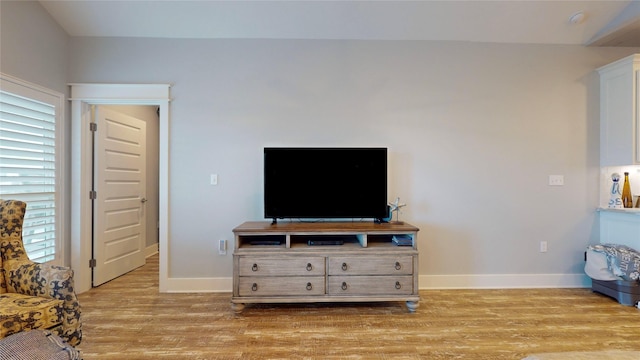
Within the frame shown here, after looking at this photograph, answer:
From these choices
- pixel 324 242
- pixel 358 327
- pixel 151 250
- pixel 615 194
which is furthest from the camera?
pixel 151 250

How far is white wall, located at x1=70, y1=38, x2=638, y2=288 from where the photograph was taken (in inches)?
124

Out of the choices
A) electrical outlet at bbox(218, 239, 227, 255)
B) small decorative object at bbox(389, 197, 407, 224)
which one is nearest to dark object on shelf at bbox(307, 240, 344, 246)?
small decorative object at bbox(389, 197, 407, 224)

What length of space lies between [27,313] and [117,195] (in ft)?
7.14

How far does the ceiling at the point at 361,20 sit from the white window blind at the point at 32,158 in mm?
851

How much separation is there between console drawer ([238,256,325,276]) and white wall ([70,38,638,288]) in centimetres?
65

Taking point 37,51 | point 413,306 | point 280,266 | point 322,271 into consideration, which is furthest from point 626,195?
point 37,51

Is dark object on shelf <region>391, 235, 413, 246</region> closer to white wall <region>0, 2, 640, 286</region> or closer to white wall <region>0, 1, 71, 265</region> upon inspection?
white wall <region>0, 2, 640, 286</region>

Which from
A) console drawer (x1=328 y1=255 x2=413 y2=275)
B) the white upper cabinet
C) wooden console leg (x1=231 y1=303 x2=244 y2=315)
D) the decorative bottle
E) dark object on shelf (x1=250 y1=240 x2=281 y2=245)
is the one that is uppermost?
the white upper cabinet

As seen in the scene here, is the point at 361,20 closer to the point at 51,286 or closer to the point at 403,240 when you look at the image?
the point at 403,240

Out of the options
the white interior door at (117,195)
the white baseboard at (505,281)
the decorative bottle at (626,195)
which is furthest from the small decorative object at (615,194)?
the white interior door at (117,195)

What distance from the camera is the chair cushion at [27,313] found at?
4.90ft

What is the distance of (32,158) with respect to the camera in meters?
2.67

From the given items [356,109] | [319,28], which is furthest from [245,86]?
[356,109]

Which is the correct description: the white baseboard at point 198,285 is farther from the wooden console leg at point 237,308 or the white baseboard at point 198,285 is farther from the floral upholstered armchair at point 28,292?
the floral upholstered armchair at point 28,292
